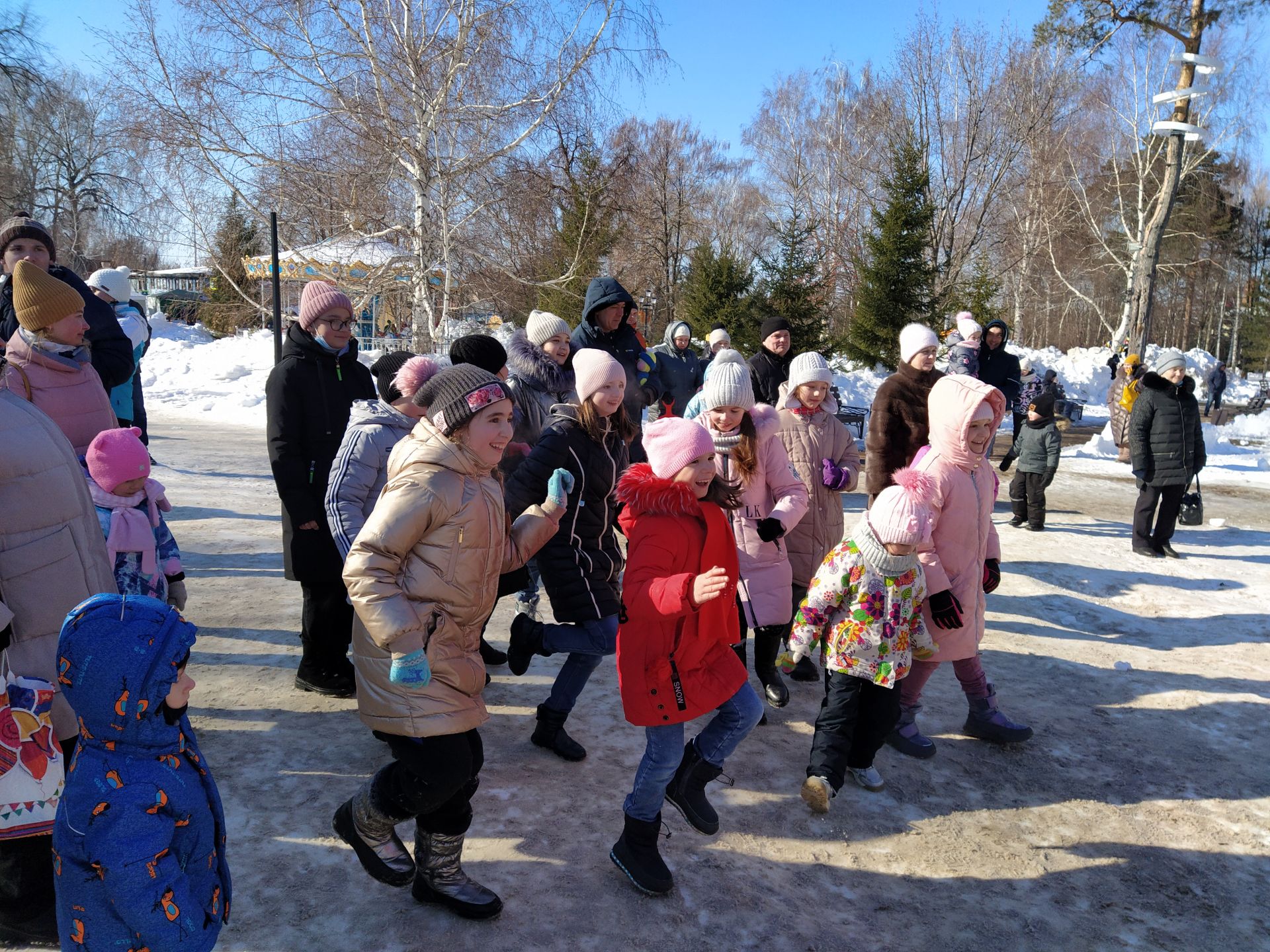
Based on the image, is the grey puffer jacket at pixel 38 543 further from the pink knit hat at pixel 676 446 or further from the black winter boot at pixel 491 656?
the black winter boot at pixel 491 656

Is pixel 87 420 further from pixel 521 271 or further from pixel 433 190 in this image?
pixel 521 271

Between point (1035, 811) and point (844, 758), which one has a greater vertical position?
point (844, 758)

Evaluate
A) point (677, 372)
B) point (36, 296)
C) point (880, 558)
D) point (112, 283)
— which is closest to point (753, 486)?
point (880, 558)

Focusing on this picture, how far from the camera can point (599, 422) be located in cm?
375

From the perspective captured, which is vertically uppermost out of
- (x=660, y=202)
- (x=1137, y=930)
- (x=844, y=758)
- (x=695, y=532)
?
(x=660, y=202)

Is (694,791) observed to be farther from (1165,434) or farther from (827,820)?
(1165,434)

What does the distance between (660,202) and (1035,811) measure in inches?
1159

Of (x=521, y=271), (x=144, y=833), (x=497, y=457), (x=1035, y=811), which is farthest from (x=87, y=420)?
(x=521, y=271)

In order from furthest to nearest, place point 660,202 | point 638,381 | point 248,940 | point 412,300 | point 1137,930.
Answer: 1. point 660,202
2. point 412,300
3. point 638,381
4. point 1137,930
5. point 248,940

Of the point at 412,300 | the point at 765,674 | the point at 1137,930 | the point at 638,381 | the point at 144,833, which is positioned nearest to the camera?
the point at 144,833

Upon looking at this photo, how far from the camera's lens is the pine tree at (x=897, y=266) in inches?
798

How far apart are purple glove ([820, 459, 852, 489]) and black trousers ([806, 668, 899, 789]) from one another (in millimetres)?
1456

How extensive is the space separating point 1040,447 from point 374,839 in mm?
7829

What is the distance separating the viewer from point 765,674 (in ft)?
15.2
